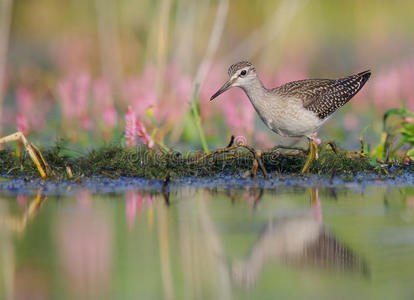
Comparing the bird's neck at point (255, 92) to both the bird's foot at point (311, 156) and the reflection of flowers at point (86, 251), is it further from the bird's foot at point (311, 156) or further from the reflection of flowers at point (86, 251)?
the reflection of flowers at point (86, 251)

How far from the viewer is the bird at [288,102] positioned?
8641mm

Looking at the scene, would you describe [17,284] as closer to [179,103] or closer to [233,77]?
[233,77]

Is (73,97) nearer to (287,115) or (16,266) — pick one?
(287,115)

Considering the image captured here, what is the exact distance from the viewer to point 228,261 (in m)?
5.16

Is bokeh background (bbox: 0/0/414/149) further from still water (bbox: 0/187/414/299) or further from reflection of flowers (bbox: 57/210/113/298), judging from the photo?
reflection of flowers (bbox: 57/210/113/298)

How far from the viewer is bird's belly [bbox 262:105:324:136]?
28.3 feet

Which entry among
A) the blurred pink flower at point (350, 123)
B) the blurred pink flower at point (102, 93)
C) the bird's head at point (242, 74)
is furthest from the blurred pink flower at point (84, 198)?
the blurred pink flower at point (350, 123)

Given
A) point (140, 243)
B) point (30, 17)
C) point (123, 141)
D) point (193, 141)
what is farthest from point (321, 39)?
point (140, 243)

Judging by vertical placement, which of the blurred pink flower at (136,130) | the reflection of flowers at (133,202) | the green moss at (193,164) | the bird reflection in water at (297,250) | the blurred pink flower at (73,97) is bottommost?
the bird reflection in water at (297,250)

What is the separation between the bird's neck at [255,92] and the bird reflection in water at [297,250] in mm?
2595

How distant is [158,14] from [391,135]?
355cm

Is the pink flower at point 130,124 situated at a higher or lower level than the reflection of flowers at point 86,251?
higher

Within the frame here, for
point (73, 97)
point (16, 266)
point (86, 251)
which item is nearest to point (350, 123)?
point (73, 97)

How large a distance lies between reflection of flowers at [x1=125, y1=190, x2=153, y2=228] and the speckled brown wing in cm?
216
